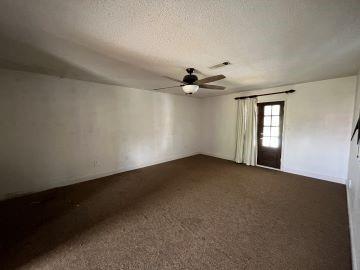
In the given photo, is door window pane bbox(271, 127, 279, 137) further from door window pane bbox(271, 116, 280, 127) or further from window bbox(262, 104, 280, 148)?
door window pane bbox(271, 116, 280, 127)

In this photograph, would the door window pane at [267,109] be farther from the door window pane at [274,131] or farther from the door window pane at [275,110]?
the door window pane at [274,131]

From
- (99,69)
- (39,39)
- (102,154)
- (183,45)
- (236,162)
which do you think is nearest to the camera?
(39,39)

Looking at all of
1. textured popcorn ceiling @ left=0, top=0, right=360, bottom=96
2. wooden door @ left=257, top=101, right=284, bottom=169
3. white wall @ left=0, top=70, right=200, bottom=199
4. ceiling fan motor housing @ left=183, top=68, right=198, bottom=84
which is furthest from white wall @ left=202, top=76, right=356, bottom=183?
white wall @ left=0, top=70, right=200, bottom=199

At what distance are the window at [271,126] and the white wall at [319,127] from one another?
0.71 feet

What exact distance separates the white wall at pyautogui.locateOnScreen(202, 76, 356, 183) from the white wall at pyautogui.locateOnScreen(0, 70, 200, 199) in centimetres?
348

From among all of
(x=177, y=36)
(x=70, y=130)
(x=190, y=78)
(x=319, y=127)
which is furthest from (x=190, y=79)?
(x=319, y=127)

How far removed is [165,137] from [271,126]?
3124 mm

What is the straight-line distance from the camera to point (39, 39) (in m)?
1.76

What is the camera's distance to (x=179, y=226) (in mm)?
2051

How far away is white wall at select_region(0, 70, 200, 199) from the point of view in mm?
2768

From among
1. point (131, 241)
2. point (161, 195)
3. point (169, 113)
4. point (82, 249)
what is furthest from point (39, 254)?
point (169, 113)

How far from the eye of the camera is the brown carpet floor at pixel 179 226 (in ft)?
5.10

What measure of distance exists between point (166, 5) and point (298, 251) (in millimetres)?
2657

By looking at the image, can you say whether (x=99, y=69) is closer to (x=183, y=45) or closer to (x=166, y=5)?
(x=183, y=45)
